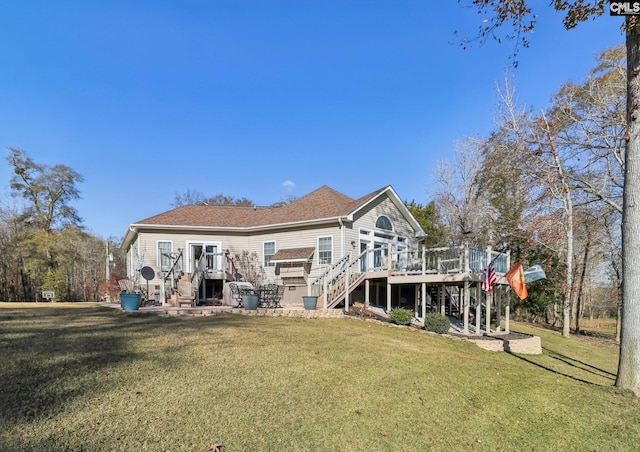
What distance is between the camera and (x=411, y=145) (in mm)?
22297

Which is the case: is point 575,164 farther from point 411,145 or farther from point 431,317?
point 431,317

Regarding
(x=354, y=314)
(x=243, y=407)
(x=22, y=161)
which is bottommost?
(x=354, y=314)

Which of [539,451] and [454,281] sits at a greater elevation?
[454,281]

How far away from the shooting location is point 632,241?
6.09m

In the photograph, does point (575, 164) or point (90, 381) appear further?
point (575, 164)

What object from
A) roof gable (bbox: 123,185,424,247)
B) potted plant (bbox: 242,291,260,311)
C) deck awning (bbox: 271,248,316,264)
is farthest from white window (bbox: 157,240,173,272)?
potted plant (bbox: 242,291,260,311)

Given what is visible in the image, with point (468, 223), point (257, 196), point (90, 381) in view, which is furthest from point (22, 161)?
point (468, 223)

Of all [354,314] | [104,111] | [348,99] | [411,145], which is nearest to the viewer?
[354,314]

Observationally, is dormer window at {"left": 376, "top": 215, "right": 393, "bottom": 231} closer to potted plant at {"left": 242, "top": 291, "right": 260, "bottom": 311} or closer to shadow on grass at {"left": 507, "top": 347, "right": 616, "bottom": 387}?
potted plant at {"left": 242, "top": 291, "right": 260, "bottom": 311}

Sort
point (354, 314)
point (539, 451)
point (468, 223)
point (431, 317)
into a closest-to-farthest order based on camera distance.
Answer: point (539, 451) → point (431, 317) → point (354, 314) → point (468, 223)

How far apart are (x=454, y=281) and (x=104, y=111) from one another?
17679mm

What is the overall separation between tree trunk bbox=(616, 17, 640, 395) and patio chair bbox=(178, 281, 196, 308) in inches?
529

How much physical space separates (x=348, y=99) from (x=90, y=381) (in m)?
18.0

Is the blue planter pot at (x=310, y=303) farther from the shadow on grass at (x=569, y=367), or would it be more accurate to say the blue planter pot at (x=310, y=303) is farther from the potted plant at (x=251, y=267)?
the shadow on grass at (x=569, y=367)
